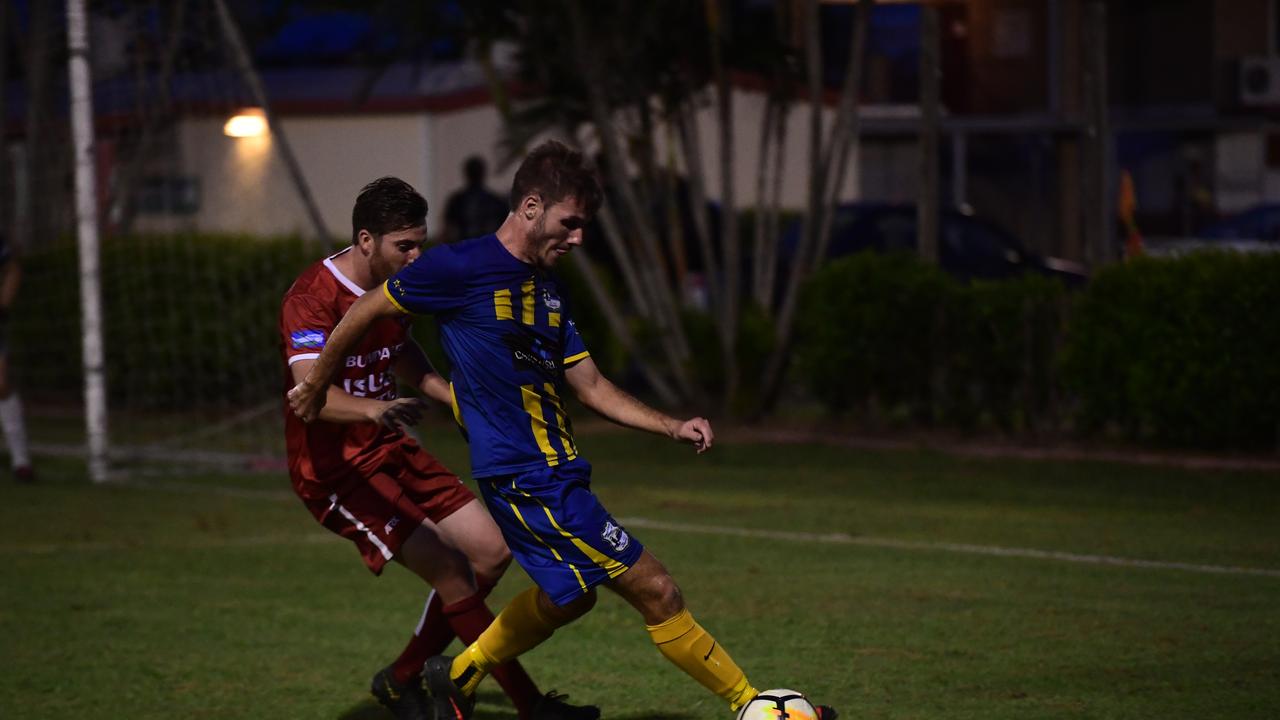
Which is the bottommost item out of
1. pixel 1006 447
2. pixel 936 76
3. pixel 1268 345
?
pixel 1006 447

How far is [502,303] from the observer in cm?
554

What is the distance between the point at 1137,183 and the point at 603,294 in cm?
2267

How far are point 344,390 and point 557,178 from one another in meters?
1.19

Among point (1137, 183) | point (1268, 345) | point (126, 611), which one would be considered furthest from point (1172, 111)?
point (126, 611)

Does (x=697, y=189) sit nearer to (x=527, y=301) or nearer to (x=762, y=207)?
(x=762, y=207)

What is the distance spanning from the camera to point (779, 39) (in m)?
16.0

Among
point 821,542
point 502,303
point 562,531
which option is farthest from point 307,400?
point 821,542

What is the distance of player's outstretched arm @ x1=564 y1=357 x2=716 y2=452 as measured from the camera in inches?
219

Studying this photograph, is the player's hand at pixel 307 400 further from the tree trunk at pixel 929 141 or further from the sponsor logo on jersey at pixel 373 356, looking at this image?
the tree trunk at pixel 929 141

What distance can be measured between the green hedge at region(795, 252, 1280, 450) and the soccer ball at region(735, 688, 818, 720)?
339 inches

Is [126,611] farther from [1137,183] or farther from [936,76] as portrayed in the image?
[1137,183]

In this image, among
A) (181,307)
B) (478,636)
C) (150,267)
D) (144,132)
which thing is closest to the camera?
(478,636)

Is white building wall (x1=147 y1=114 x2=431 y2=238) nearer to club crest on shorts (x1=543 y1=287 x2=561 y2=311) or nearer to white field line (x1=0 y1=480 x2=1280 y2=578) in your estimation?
white field line (x1=0 y1=480 x2=1280 y2=578)

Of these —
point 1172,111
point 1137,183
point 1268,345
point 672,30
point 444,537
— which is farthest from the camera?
point 1137,183
